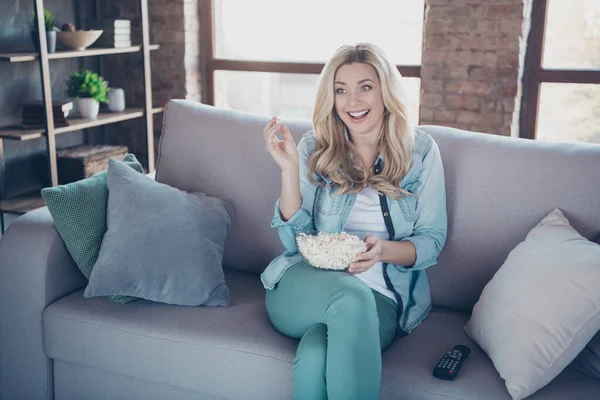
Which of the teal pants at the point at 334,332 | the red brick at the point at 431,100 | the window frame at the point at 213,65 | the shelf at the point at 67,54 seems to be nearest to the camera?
the teal pants at the point at 334,332

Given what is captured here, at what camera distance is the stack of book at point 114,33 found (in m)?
3.82

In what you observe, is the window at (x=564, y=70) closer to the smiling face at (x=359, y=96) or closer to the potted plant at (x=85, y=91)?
the smiling face at (x=359, y=96)

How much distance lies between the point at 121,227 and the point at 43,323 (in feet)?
1.22

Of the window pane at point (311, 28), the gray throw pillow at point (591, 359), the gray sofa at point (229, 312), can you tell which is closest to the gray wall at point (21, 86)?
the window pane at point (311, 28)

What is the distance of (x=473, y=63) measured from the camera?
3.38m

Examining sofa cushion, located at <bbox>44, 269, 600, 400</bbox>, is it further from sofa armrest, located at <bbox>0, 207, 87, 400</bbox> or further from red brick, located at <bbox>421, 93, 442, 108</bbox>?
red brick, located at <bbox>421, 93, 442, 108</bbox>

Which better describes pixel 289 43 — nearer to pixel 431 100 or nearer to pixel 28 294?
pixel 431 100

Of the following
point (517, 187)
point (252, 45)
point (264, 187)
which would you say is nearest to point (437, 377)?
point (517, 187)

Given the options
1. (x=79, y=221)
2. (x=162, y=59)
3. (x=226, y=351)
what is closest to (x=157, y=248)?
(x=79, y=221)

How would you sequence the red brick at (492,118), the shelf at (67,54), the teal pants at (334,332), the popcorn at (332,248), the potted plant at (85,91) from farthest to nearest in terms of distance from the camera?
the potted plant at (85,91)
the red brick at (492,118)
the shelf at (67,54)
the popcorn at (332,248)
the teal pants at (334,332)

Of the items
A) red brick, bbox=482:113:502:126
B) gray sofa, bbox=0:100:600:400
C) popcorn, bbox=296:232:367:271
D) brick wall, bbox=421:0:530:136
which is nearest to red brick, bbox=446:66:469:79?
brick wall, bbox=421:0:530:136

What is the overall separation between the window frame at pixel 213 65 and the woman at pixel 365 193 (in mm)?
1979

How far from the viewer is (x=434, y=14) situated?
3422 millimetres

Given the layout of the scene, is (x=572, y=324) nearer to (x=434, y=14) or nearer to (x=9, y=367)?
(x=9, y=367)
